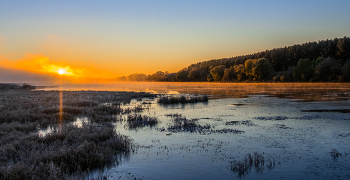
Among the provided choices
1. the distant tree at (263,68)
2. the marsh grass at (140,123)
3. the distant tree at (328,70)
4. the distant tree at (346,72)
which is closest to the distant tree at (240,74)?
the distant tree at (263,68)

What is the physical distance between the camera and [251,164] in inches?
397

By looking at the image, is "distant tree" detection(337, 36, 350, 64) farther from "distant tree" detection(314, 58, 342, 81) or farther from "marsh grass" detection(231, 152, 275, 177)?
"marsh grass" detection(231, 152, 275, 177)

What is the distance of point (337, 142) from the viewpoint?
1313 centimetres

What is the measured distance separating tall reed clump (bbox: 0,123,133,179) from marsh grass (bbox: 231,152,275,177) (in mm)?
4968

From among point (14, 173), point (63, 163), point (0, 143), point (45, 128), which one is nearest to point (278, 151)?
point (63, 163)

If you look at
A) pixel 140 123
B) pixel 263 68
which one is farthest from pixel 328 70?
pixel 140 123

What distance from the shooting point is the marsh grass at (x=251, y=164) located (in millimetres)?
9594

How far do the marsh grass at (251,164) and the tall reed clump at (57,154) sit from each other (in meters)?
4.97

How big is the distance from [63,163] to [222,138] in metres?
8.75

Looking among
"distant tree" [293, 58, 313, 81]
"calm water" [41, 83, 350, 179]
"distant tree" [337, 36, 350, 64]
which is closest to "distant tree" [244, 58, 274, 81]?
"distant tree" [293, 58, 313, 81]

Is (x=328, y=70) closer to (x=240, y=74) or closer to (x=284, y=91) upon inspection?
(x=284, y=91)

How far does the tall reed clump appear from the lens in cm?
848

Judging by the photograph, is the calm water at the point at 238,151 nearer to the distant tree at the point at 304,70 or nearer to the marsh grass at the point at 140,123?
the marsh grass at the point at 140,123

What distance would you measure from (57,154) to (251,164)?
7858 mm
